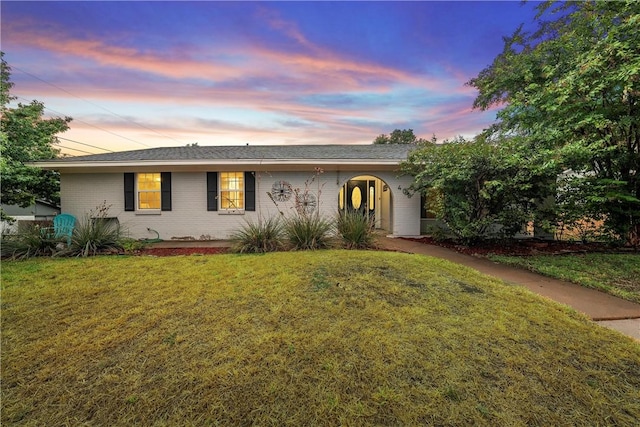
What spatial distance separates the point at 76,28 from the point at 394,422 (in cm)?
1086

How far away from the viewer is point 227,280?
163 inches

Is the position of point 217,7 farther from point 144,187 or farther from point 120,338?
point 120,338

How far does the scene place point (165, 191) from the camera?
9.34m

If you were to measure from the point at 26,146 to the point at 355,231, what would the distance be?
13.4 meters

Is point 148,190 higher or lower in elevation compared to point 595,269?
higher

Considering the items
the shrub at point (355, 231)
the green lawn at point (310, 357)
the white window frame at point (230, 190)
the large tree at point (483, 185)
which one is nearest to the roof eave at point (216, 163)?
the white window frame at point (230, 190)

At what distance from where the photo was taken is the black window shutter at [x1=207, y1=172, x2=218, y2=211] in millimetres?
9336

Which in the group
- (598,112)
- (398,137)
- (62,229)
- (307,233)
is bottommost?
(307,233)

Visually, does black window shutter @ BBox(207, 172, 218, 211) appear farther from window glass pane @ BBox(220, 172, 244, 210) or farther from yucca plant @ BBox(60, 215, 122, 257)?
yucca plant @ BBox(60, 215, 122, 257)

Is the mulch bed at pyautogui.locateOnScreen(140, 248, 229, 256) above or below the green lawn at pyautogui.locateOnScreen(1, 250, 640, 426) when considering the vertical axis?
above

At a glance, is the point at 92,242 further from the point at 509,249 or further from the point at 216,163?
the point at 509,249

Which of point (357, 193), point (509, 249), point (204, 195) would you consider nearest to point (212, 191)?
point (204, 195)

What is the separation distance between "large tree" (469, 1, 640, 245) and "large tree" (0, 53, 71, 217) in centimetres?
1539

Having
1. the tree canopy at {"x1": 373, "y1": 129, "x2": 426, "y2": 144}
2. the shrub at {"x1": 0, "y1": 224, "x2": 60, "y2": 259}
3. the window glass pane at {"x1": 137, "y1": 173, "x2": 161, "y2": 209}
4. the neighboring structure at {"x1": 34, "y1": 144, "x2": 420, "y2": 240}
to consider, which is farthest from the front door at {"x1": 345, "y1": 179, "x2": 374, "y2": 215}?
the tree canopy at {"x1": 373, "y1": 129, "x2": 426, "y2": 144}
